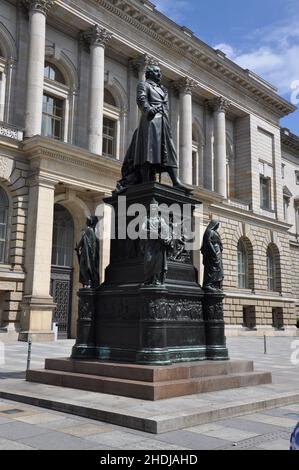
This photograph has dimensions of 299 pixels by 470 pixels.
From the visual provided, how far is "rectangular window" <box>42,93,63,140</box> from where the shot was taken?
29.2m

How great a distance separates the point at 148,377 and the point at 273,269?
130 feet

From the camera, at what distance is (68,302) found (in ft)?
93.6

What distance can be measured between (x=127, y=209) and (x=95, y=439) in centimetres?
525

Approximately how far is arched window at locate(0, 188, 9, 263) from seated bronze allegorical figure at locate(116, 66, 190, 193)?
51.4 ft

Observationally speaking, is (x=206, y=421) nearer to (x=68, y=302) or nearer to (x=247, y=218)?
(x=68, y=302)

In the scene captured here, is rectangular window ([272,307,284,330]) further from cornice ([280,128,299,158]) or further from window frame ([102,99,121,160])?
window frame ([102,99,121,160])

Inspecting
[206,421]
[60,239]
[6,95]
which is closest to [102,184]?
[60,239]

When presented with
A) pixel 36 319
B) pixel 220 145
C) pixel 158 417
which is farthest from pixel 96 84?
pixel 158 417

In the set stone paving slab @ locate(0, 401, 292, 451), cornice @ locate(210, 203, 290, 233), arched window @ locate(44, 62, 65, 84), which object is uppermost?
arched window @ locate(44, 62, 65, 84)

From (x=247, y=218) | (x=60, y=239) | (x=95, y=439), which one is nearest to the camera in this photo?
(x=95, y=439)

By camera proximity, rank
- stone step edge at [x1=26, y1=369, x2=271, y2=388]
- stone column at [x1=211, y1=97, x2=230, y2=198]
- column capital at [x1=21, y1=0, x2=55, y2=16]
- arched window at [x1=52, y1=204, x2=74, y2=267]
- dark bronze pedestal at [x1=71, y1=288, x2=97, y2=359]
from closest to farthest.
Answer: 1. stone step edge at [x1=26, y1=369, x2=271, y2=388]
2. dark bronze pedestal at [x1=71, y1=288, x2=97, y2=359]
3. column capital at [x1=21, y1=0, x2=55, y2=16]
4. arched window at [x1=52, y1=204, x2=74, y2=267]
5. stone column at [x1=211, y1=97, x2=230, y2=198]

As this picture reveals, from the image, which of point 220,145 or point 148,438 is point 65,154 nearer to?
point 220,145

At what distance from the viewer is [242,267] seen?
137 feet

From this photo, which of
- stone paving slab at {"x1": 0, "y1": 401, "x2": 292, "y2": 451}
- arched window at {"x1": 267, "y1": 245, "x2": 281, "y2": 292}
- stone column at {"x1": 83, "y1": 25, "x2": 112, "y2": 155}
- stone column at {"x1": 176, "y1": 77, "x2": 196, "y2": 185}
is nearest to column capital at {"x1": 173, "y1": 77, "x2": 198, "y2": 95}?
stone column at {"x1": 176, "y1": 77, "x2": 196, "y2": 185}
